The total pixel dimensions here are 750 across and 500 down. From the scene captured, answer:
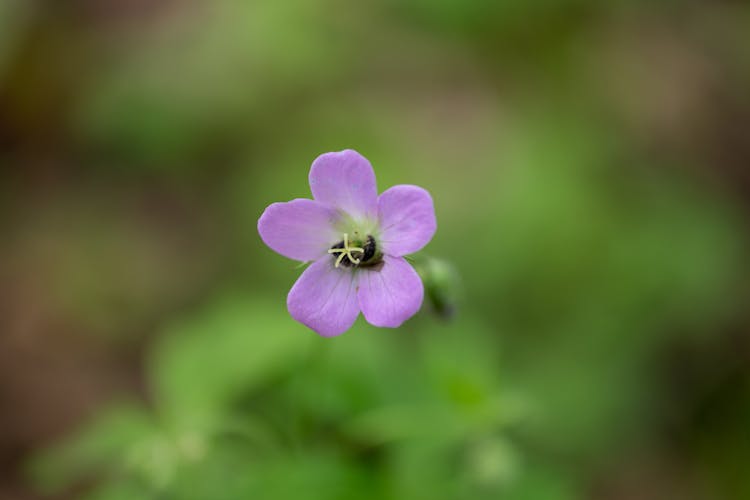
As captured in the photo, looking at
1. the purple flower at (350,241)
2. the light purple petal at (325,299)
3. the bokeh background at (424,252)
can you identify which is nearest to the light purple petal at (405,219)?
the purple flower at (350,241)

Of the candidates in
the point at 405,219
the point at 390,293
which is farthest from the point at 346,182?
the point at 390,293

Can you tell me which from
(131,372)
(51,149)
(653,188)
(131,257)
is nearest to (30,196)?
(51,149)

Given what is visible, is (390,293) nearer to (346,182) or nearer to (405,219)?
(405,219)

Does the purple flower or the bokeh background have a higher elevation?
the bokeh background

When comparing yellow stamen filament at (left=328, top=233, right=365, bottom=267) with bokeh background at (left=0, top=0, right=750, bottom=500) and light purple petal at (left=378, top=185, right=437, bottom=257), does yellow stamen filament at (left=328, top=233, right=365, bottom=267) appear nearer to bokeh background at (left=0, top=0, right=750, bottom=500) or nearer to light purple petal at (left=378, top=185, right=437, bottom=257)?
light purple petal at (left=378, top=185, right=437, bottom=257)

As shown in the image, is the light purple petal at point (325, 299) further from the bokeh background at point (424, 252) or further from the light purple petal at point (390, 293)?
the bokeh background at point (424, 252)

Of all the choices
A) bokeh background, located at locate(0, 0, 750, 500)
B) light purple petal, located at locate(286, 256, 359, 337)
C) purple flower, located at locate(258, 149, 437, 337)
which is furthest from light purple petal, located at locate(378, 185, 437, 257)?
bokeh background, located at locate(0, 0, 750, 500)
